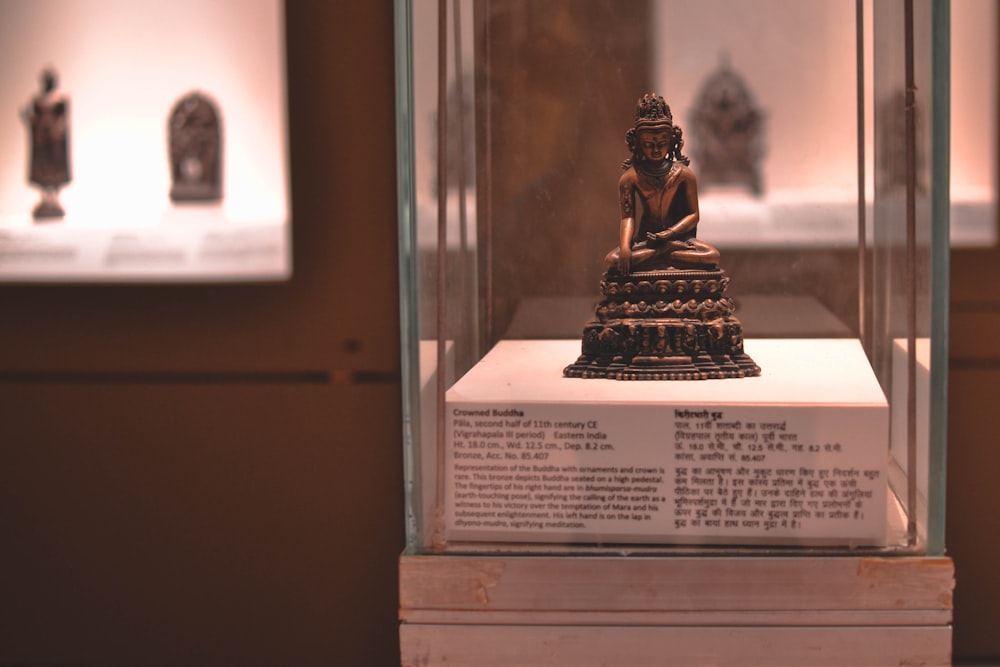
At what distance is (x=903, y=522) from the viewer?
6.82 ft

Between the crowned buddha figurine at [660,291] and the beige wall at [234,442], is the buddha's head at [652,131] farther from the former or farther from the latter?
the beige wall at [234,442]

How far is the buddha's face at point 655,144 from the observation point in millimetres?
2557

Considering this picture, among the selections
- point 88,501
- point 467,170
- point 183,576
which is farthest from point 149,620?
point 467,170

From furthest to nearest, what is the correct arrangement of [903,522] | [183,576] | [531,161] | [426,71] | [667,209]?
[183,576] → [531,161] → [667,209] → [426,71] → [903,522]

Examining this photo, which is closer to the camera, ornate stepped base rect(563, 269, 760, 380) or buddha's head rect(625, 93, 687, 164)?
ornate stepped base rect(563, 269, 760, 380)

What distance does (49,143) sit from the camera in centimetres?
295

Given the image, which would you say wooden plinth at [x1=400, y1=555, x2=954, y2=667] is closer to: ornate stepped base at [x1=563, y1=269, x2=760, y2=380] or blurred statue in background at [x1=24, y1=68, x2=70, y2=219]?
ornate stepped base at [x1=563, y1=269, x2=760, y2=380]

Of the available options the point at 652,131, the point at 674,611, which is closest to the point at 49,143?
the point at 652,131

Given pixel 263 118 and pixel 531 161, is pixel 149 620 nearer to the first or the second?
pixel 263 118

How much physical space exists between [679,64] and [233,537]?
1.70 metres

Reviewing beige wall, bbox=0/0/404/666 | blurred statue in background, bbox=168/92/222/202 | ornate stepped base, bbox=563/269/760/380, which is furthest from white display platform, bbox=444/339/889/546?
blurred statue in background, bbox=168/92/222/202

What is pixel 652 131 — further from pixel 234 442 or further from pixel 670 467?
pixel 234 442

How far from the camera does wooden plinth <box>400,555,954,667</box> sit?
2.05 metres

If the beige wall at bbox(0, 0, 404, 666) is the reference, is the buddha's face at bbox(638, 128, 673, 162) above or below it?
above
